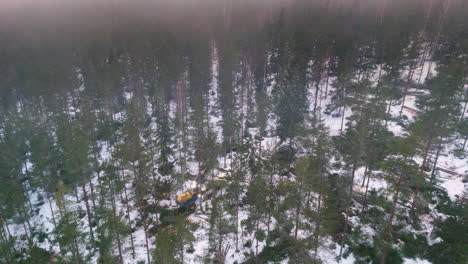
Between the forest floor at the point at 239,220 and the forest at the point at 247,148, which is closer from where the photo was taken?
the forest at the point at 247,148

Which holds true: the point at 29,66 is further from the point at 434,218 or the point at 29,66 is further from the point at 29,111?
the point at 434,218

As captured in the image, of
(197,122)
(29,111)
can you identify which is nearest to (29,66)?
(29,111)

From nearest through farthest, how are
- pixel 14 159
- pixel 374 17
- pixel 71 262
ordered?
pixel 71 262, pixel 14 159, pixel 374 17

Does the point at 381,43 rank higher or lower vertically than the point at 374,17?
lower

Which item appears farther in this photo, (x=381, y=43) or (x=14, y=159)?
(x=381, y=43)

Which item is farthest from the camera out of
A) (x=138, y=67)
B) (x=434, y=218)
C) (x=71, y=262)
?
(x=138, y=67)

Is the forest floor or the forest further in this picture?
the forest floor

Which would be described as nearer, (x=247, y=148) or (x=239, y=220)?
(x=247, y=148)

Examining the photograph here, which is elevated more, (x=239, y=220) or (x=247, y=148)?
(x=247, y=148)
